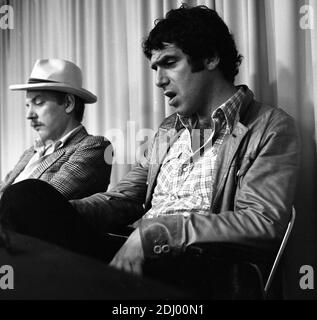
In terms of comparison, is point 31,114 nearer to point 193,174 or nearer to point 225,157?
point 193,174

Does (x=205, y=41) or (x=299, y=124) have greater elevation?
(x=205, y=41)

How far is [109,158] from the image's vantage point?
1979 mm

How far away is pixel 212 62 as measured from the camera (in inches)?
58.9

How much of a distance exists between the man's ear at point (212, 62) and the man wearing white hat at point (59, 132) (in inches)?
24.9

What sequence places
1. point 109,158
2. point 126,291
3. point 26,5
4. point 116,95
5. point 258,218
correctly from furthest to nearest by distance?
point 26,5, point 116,95, point 109,158, point 258,218, point 126,291

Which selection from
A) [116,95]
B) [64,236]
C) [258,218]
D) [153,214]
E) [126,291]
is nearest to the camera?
[126,291]

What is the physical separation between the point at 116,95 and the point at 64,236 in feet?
4.24

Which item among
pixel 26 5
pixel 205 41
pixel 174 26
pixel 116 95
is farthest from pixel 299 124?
pixel 26 5

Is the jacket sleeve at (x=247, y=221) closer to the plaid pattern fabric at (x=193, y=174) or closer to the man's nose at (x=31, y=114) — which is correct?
the plaid pattern fabric at (x=193, y=174)

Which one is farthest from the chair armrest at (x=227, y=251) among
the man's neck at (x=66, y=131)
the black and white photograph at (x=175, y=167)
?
the man's neck at (x=66, y=131)

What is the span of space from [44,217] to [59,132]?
94 cm

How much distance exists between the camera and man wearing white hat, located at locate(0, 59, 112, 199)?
6.26 ft

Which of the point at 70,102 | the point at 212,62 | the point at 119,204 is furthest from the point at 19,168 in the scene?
the point at 212,62
